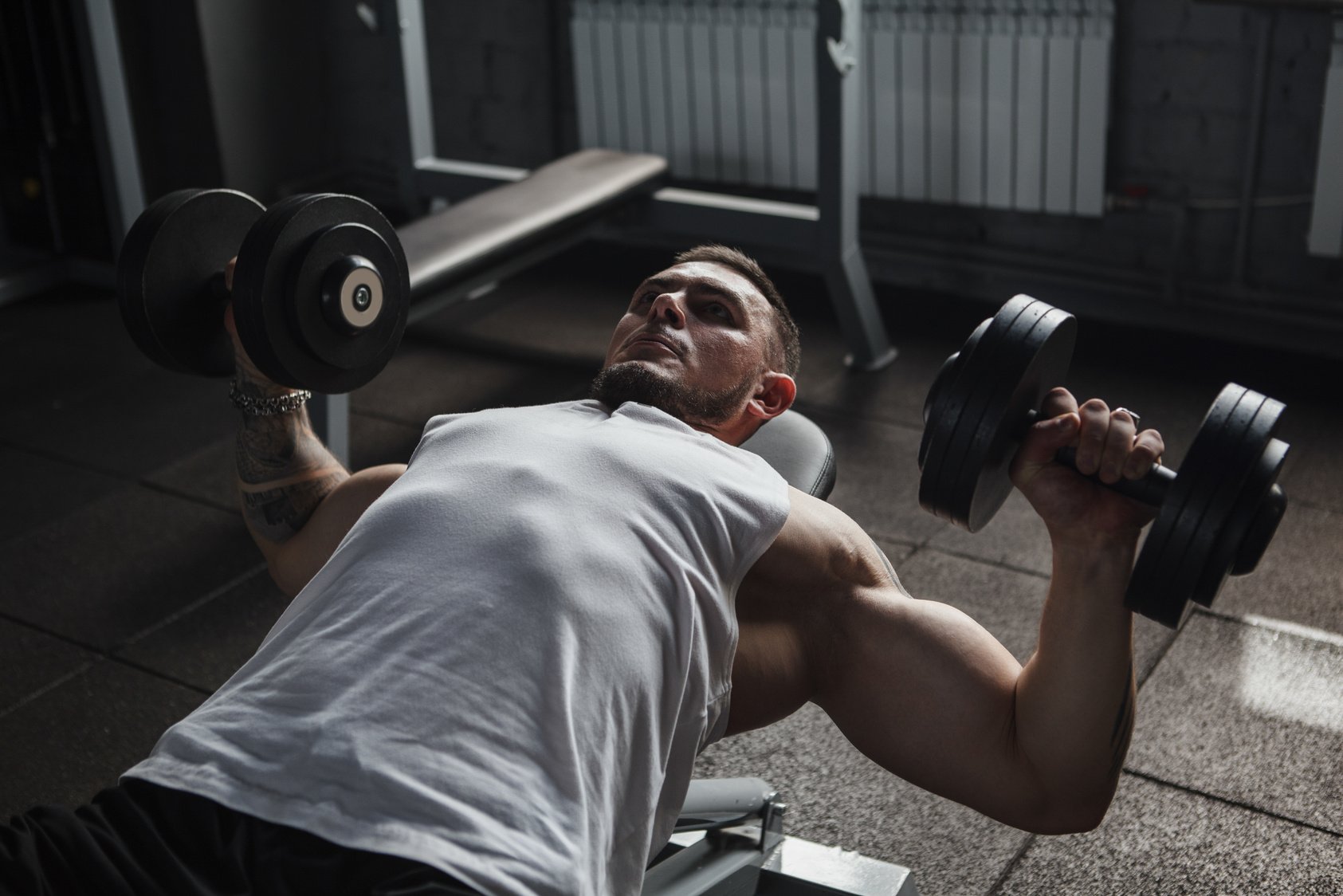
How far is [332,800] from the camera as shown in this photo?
43.3 inches

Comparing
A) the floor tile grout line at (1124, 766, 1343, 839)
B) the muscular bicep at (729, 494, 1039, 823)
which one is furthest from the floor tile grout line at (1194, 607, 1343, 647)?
the muscular bicep at (729, 494, 1039, 823)

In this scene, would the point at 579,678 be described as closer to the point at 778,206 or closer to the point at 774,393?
the point at 774,393

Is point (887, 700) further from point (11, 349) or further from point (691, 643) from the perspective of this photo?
point (11, 349)

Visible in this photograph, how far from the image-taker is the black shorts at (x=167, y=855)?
3.59 ft

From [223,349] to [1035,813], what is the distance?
1296 mm

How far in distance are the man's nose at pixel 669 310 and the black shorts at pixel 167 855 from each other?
752mm

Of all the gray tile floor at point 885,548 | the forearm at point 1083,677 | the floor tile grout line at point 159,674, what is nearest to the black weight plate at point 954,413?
the forearm at point 1083,677

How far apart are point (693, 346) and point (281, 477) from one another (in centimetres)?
53

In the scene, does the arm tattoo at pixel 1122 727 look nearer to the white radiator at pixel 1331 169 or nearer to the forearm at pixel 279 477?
the forearm at pixel 279 477

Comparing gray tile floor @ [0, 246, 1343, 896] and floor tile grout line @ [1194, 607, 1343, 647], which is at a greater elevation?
gray tile floor @ [0, 246, 1343, 896]

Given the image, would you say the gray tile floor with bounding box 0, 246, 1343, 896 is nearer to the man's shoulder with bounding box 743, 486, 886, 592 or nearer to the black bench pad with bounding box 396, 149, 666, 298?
the black bench pad with bounding box 396, 149, 666, 298

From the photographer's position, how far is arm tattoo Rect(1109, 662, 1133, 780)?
47.1 inches

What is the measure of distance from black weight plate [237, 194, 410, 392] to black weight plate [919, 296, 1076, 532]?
879 mm

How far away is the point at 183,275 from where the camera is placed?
1.88 m
